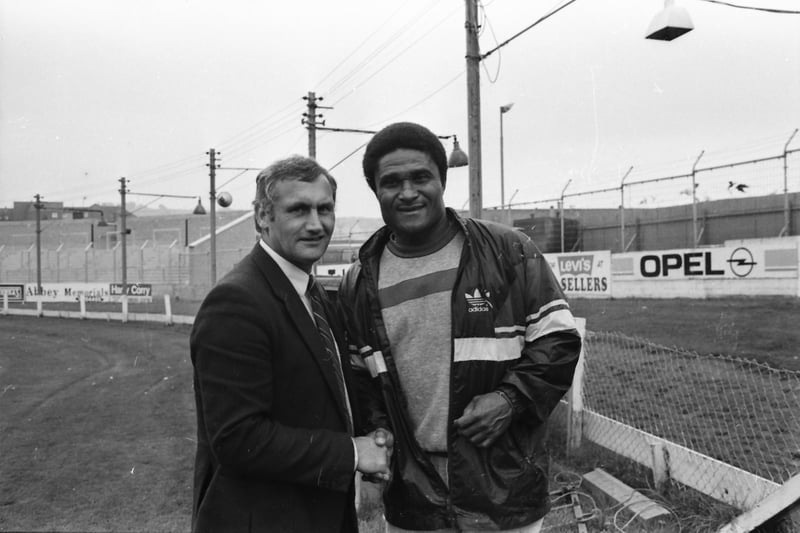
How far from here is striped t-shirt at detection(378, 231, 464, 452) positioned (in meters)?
2.27

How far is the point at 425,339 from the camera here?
2.29 meters

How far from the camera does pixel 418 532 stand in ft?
7.59

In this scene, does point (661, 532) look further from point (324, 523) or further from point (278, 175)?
point (278, 175)

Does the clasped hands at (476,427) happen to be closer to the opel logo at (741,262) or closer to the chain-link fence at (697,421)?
the chain-link fence at (697,421)

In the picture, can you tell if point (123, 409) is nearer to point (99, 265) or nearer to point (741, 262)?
point (741, 262)

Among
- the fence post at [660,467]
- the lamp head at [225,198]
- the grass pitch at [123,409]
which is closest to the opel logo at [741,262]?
the grass pitch at [123,409]

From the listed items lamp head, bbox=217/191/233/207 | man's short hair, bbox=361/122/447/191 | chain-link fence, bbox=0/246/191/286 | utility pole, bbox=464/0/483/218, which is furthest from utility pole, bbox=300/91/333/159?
chain-link fence, bbox=0/246/191/286

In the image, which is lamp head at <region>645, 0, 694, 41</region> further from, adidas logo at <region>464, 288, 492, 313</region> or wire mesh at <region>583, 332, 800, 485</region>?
adidas logo at <region>464, 288, 492, 313</region>

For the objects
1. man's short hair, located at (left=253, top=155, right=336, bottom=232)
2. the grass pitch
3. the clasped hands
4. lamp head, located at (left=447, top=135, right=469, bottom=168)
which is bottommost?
the grass pitch

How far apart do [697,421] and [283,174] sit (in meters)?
5.44

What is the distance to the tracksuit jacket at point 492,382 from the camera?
2.20 meters

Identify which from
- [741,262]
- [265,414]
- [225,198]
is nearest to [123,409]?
[265,414]

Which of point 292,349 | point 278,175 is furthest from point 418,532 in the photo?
point 278,175

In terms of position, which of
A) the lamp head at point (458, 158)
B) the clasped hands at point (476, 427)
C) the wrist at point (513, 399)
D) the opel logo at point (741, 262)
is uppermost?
Result: the lamp head at point (458, 158)
